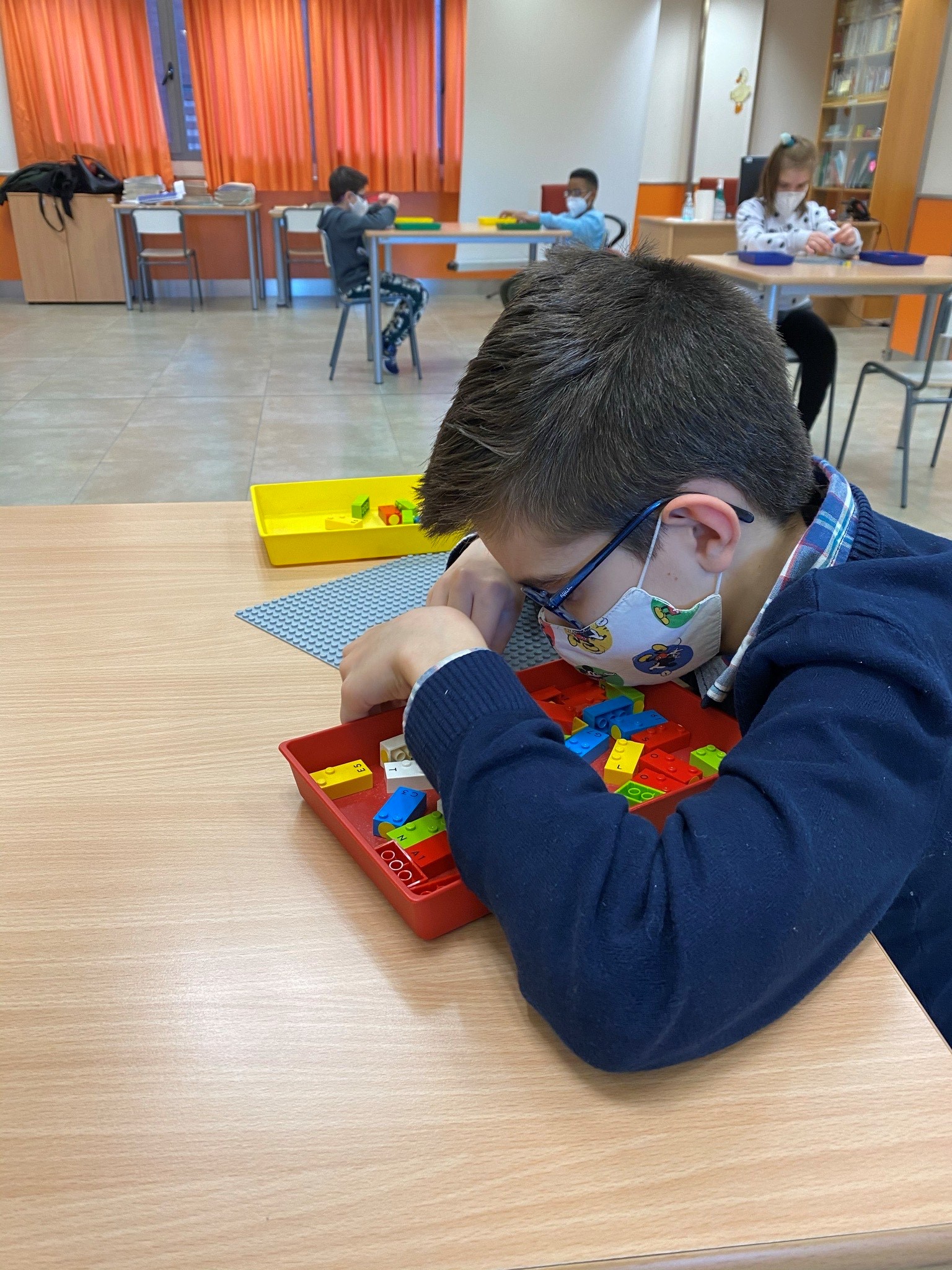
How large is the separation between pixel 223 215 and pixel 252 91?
95 centimetres

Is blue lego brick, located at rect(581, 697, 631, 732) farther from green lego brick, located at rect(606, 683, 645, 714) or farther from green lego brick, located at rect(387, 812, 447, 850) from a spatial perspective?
green lego brick, located at rect(387, 812, 447, 850)

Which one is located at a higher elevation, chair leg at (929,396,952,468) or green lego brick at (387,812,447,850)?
green lego brick at (387,812,447,850)

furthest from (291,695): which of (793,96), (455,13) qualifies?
(793,96)

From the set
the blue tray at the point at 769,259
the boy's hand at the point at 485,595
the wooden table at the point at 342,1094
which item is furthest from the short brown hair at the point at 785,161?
the wooden table at the point at 342,1094

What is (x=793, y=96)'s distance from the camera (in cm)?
735

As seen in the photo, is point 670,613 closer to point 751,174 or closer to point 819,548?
point 819,548

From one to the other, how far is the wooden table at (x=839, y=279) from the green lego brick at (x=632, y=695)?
2.65 meters

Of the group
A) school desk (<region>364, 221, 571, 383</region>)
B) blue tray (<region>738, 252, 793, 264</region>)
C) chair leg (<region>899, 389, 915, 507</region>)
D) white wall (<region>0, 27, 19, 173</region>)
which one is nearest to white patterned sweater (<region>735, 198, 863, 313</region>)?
blue tray (<region>738, 252, 793, 264</region>)

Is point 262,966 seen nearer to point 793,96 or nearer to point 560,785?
point 560,785

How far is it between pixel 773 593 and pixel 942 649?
0.12 m

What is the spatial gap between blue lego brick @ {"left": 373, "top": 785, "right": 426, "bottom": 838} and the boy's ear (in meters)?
0.26

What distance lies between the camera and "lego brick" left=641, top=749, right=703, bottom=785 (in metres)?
0.65

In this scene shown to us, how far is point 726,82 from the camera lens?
726cm

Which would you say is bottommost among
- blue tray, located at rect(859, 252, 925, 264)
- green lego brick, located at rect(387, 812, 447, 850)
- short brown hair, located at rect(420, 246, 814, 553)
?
green lego brick, located at rect(387, 812, 447, 850)
